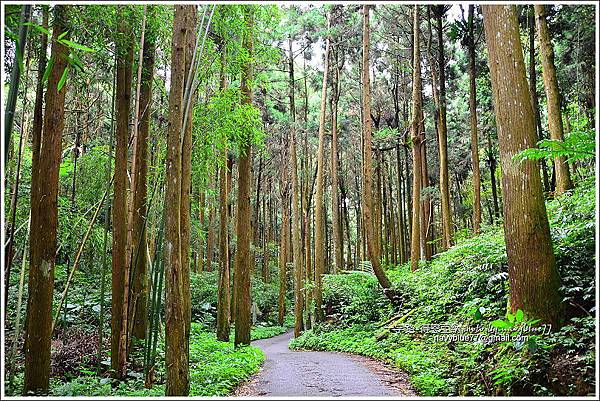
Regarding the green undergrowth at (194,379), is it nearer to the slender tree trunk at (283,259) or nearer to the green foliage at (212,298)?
the green foliage at (212,298)

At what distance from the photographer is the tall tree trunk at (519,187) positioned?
509 cm

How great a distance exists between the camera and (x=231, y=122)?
32.8ft

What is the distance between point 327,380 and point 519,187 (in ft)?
12.2

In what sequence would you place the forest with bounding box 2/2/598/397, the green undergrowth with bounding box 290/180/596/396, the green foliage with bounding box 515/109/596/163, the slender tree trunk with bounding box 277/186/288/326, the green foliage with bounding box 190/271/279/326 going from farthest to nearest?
the slender tree trunk with bounding box 277/186/288/326, the green foliage with bounding box 190/271/279/326, the forest with bounding box 2/2/598/397, the green undergrowth with bounding box 290/180/596/396, the green foliage with bounding box 515/109/596/163

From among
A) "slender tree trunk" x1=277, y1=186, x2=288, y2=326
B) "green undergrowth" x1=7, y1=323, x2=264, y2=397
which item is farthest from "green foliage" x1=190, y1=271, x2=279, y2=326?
"green undergrowth" x1=7, y1=323, x2=264, y2=397

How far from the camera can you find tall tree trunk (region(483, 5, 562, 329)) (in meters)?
5.09

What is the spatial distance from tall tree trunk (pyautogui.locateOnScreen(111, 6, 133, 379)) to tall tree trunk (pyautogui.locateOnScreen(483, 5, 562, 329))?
198 inches

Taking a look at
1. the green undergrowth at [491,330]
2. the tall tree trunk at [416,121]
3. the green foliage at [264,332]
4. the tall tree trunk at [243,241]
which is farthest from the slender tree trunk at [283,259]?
the tall tree trunk at [243,241]

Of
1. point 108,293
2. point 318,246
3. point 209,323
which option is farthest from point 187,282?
point 209,323

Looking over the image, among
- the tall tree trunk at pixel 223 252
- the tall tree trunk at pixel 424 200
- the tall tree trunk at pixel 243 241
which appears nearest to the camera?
the tall tree trunk at pixel 243 241

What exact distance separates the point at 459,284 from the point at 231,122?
5594 mm

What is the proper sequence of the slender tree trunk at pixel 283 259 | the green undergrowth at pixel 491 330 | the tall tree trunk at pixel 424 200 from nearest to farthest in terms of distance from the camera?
the green undergrowth at pixel 491 330, the tall tree trunk at pixel 424 200, the slender tree trunk at pixel 283 259

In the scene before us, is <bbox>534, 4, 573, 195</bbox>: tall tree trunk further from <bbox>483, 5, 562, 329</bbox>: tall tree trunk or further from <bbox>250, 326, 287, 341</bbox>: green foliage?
<bbox>250, 326, 287, 341</bbox>: green foliage

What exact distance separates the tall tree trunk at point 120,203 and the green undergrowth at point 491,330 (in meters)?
4.37
